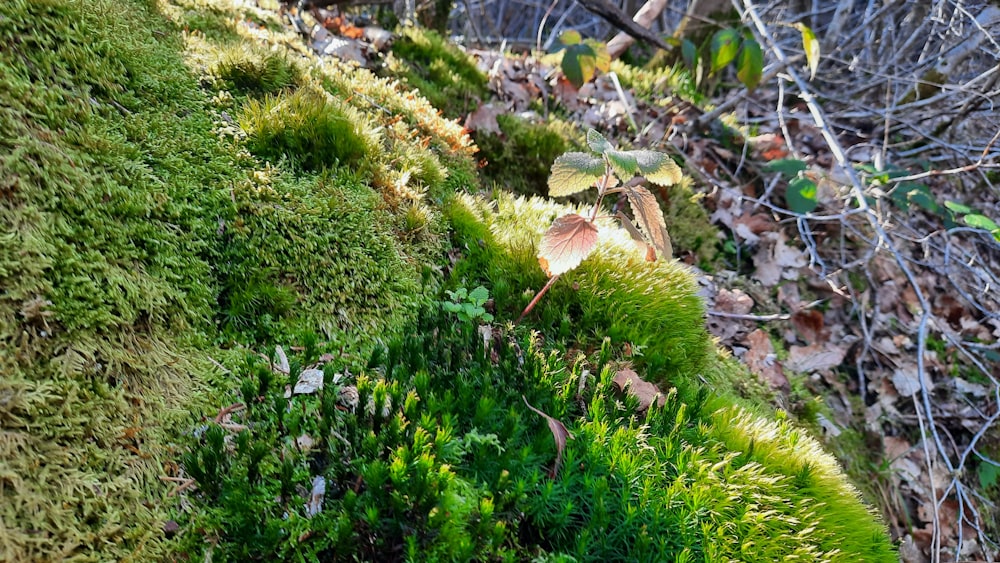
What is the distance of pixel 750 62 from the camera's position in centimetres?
477

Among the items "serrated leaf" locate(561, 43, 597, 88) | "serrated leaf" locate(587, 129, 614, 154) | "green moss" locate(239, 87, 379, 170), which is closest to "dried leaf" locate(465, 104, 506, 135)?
"serrated leaf" locate(561, 43, 597, 88)

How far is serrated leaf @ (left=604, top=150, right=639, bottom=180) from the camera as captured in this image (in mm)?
2348

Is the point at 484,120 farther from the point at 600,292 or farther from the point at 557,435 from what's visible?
the point at 557,435

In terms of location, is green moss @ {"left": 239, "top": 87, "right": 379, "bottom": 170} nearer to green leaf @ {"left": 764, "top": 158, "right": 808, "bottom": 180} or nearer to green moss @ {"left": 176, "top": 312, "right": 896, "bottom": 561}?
green moss @ {"left": 176, "top": 312, "right": 896, "bottom": 561}

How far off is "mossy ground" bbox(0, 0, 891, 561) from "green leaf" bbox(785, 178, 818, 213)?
2.08 metres

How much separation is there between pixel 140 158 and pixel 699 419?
2.69 meters

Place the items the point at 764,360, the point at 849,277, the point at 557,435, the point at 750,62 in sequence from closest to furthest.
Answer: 1. the point at 557,435
2. the point at 764,360
3. the point at 750,62
4. the point at 849,277

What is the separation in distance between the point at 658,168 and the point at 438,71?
303cm

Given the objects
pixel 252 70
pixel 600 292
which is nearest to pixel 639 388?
pixel 600 292

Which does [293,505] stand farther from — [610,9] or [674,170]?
[610,9]

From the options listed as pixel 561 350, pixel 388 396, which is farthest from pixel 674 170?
pixel 388 396

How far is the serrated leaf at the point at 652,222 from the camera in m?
2.47

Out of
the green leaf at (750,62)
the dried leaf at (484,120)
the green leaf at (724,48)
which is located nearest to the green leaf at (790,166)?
the green leaf at (750,62)

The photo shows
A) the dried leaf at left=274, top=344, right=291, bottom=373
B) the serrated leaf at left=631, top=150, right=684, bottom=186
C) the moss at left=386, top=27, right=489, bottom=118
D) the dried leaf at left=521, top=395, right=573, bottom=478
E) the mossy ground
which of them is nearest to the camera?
the mossy ground
